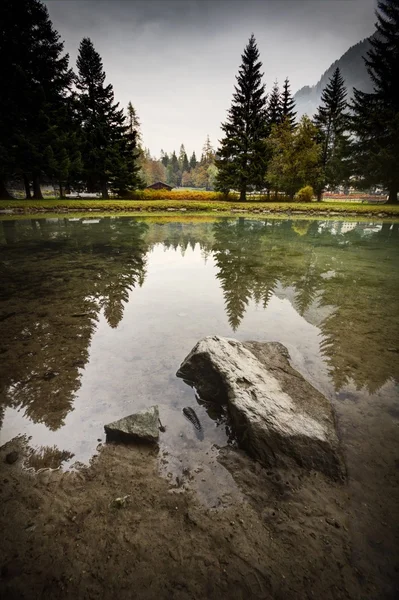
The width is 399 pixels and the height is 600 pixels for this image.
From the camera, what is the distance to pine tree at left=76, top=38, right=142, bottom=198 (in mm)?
34750

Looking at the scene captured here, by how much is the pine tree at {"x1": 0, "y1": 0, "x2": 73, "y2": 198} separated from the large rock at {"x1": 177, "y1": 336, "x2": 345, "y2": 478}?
1220 inches

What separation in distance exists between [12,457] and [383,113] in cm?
4548

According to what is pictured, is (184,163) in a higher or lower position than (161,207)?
higher

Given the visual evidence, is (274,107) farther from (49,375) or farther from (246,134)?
(49,375)

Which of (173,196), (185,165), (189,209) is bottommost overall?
(189,209)

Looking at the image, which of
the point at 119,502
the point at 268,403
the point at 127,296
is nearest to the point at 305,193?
the point at 127,296

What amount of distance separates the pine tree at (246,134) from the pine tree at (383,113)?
39.5ft

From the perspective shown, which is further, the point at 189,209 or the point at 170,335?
the point at 189,209

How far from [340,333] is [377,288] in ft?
11.1

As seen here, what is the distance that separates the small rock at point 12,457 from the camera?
2.42 m

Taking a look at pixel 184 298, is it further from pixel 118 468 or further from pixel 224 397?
pixel 118 468

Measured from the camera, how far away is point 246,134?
38406mm

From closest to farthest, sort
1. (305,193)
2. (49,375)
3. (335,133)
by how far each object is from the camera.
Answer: (49,375) → (305,193) → (335,133)

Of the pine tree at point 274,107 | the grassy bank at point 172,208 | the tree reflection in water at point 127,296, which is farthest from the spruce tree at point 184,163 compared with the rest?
the tree reflection in water at point 127,296
